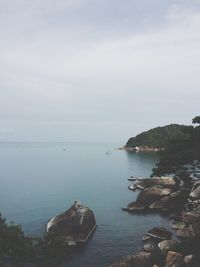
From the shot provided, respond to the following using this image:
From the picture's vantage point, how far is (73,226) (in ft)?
124

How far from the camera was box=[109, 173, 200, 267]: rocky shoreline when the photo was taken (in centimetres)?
2881

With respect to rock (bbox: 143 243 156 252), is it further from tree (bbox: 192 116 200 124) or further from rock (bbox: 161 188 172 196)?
rock (bbox: 161 188 172 196)

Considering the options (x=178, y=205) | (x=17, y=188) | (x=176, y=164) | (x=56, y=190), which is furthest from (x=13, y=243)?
(x=17, y=188)

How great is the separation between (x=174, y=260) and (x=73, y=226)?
44.1 feet

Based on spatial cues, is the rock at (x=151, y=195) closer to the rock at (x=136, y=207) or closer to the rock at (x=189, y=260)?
the rock at (x=136, y=207)

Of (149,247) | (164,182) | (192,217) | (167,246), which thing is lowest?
(149,247)

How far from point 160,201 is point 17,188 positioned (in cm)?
3650

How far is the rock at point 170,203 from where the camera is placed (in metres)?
50.0

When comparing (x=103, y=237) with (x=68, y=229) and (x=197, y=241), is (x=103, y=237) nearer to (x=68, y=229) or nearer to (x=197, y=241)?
(x=68, y=229)

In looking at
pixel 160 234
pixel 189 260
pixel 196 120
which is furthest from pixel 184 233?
pixel 196 120

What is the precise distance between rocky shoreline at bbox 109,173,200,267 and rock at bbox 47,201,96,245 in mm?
6724

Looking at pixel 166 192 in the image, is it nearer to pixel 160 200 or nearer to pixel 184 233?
pixel 160 200

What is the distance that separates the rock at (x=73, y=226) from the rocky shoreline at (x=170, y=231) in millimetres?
6724

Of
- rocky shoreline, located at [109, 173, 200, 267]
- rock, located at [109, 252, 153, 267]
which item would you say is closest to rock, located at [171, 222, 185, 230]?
rocky shoreline, located at [109, 173, 200, 267]
